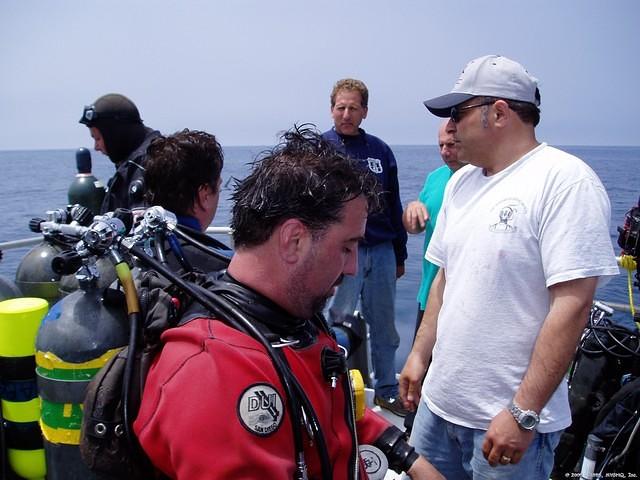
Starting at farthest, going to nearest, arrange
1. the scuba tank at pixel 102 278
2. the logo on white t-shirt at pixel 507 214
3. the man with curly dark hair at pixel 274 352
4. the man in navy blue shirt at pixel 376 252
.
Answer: the man in navy blue shirt at pixel 376 252 < the logo on white t-shirt at pixel 507 214 < the scuba tank at pixel 102 278 < the man with curly dark hair at pixel 274 352

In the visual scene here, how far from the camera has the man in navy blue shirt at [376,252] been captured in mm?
3508

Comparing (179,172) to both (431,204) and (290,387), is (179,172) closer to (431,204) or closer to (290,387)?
(290,387)

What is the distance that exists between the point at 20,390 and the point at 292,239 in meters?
0.98

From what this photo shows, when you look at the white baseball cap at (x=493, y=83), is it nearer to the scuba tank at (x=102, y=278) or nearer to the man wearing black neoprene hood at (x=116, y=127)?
the scuba tank at (x=102, y=278)

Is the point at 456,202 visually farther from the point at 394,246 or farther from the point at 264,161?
the point at 394,246

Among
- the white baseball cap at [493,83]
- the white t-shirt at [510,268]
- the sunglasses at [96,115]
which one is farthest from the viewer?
the sunglasses at [96,115]

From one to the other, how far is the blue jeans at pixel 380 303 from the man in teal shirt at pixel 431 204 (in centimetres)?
41

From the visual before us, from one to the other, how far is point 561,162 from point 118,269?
1.23 meters

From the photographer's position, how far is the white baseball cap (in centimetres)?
174

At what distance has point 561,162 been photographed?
5.28 ft

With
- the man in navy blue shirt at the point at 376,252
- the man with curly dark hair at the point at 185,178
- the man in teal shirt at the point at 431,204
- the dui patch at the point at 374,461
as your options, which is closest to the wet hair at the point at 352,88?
the man in navy blue shirt at the point at 376,252

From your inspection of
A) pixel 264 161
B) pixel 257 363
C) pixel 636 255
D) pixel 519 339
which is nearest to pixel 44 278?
pixel 264 161

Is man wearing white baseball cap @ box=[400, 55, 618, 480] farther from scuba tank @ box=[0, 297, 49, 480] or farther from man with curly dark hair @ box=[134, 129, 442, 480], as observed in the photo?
scuba tank @ box=[0, 297, 49, 480]

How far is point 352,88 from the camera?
146 inches
